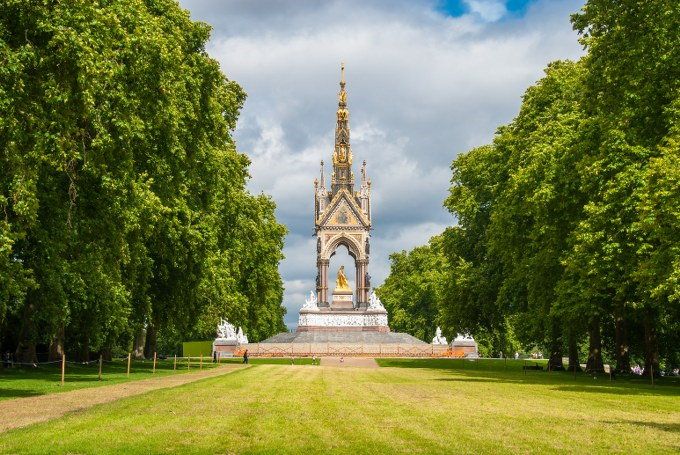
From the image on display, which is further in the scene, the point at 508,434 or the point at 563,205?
the point at 563,205

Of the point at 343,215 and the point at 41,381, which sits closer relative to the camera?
the point at 41,381

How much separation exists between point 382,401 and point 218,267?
25.0 metres

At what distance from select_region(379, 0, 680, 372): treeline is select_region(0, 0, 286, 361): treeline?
13652 millimetres

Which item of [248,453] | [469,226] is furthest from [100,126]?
[469,226]

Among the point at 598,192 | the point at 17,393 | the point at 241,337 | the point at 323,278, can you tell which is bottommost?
the point at 17,393

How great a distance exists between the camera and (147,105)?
→ 26.0 metres

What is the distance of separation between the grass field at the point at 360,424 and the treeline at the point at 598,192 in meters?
6.76

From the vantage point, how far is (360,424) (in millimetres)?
16141

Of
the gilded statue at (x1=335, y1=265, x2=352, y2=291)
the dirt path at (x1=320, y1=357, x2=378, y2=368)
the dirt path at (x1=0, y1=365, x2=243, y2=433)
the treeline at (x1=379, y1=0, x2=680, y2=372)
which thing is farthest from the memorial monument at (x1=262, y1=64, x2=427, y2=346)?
the dirt path at (x1=0, y1=365, x2=243, y2=433)

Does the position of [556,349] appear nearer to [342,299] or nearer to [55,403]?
[55,403]

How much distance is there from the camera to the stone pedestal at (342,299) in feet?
324

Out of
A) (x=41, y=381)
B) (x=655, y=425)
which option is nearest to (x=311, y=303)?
(x=41, y=381)

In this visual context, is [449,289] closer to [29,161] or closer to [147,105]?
[147,105]

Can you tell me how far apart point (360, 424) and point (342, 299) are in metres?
84.3
